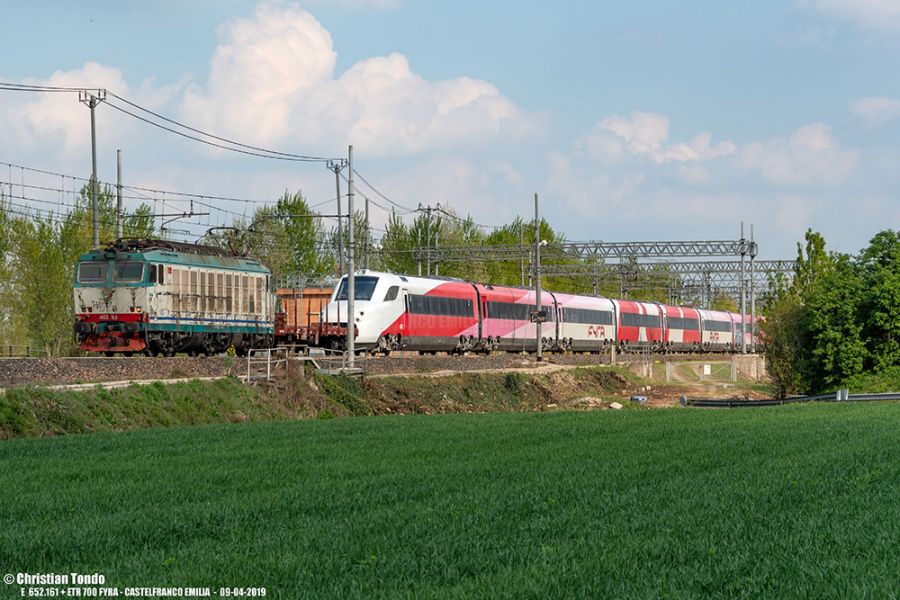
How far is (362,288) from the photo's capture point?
1957 inches

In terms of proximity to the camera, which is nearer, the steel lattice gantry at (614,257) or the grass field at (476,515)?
the grass field at (476,515)

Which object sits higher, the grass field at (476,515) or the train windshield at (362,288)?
the train windshield at (362,288)

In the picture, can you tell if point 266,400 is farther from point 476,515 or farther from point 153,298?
point 476,515

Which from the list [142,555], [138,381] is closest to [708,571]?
[142,555]

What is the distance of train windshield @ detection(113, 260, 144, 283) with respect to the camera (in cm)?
3703

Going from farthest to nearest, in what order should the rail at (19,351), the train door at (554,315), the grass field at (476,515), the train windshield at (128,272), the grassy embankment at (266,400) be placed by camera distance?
1. the train door at (554,315)
2. the rail at (19,351)
3. the train windshield at (128,272)
4. the grassy embankment at (266,400)
5. the grass field at (476,515)

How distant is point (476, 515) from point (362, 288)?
38.9 m

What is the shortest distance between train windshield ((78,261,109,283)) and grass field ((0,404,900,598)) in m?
17.9

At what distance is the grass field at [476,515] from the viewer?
8.21 meters

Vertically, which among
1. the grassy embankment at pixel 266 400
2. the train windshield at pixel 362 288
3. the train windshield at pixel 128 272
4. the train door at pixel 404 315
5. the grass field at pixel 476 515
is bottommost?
the grassy embankment at pixel 266 400

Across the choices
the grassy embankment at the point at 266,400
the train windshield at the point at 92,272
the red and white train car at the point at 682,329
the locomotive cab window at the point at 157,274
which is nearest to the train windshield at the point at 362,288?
the grassy embankment at the point at 266,400

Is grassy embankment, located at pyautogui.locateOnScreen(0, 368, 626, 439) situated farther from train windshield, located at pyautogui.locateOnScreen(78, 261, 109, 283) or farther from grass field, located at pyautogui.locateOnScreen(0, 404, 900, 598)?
train windshield, located at pyautogui.locateOnScreen(78, 261, 109, 283)

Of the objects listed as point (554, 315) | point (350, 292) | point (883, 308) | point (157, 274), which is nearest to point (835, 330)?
point (883, 308)

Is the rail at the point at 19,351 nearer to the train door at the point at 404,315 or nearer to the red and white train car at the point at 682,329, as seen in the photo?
the train door at the point at 404,315
